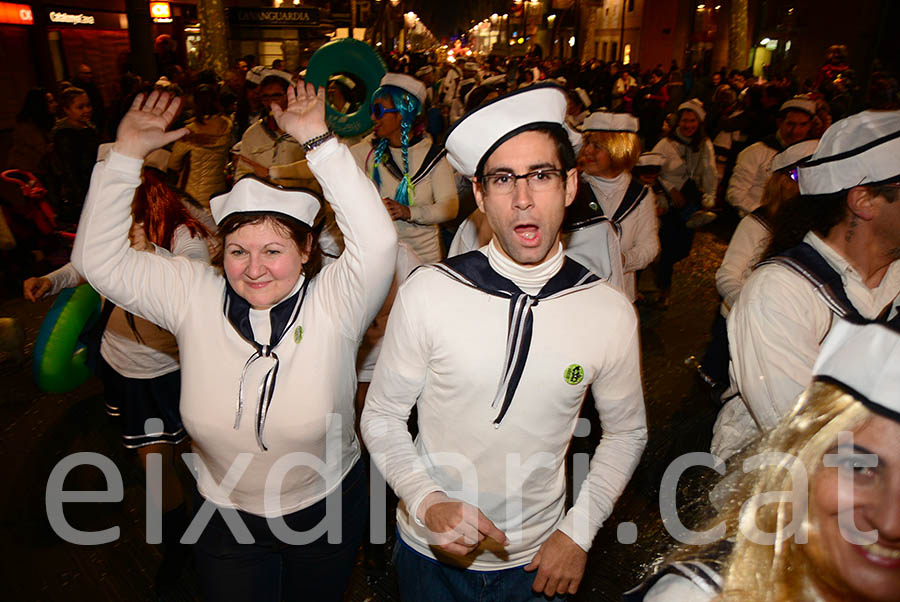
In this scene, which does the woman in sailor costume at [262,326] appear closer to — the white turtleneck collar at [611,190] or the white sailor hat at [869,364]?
the white sailor hat at [869,364]

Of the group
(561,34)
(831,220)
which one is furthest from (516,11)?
(831,220)

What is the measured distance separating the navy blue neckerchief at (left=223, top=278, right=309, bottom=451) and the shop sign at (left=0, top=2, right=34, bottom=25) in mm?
15723

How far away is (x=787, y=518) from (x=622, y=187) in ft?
11.4

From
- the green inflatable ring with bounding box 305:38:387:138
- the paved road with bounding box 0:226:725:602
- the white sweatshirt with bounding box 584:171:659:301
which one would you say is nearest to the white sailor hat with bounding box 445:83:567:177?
the paved road with bounding box 0:226:725:602

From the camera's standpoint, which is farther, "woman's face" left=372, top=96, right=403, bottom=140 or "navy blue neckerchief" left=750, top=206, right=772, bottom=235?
"woman's face" left=372, top=96, right=403, bottom=140

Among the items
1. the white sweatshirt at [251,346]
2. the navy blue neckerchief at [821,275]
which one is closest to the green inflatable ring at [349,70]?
the white sweatshirt at [251,346]

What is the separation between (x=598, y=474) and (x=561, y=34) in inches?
2157

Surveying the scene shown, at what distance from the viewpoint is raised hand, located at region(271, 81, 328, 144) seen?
2059 mm

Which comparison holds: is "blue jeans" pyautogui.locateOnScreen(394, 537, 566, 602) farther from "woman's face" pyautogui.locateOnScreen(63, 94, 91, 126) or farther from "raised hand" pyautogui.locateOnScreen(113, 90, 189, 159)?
"woman's face" pyautogui.locateOnScreen(63, 94, 91, 126)

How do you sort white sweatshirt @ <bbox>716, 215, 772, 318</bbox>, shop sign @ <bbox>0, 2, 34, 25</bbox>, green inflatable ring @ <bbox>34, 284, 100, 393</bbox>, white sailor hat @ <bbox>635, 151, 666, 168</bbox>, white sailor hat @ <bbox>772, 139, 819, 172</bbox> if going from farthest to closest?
shop sign @ <bbox>0, 2, 34, 25</bbox>, white sailor hat @ <bbox>635, 151, 666, 168</bbox>, white sailor hat @ <bbox>772, 139, 819, 172</bbox>, green inflatable ring @ <bbox>34, 284, 100, 393</bbox>, white sweatshirt @ <bbox>716, 215, 772, 318</bbox>

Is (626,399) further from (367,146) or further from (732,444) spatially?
(367,146)

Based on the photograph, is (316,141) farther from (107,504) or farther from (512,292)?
(107,504)

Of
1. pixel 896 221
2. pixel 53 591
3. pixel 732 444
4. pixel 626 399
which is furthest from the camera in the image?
pixel 53 591

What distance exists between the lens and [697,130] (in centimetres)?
637
